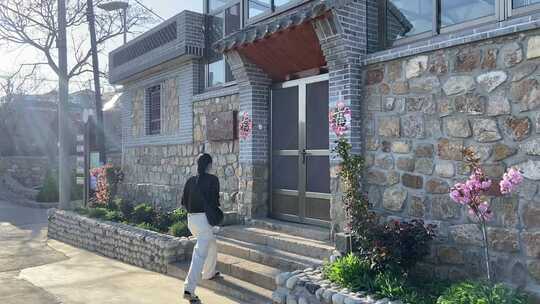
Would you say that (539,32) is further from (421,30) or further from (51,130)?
(51,130)

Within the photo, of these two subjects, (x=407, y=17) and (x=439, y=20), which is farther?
(x=407, y=17)

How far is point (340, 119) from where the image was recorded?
242 inches

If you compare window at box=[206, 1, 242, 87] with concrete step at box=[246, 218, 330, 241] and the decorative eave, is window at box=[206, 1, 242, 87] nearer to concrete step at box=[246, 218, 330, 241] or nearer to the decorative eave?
the decorative eave

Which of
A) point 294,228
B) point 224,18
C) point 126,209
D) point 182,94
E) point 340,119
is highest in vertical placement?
point 224,18

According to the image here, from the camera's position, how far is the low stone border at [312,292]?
4578mm

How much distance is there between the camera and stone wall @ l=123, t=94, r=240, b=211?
345 inches

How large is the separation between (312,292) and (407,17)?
3494 millimetres

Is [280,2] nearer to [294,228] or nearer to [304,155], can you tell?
[304,155]

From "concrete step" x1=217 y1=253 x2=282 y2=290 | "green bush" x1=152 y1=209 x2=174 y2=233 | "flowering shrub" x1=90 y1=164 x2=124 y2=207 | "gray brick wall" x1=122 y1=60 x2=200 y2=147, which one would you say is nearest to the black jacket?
"concrete step" x1=217 y1=253 x2=282 y2=290

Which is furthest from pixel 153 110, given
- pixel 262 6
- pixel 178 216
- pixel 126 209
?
pixel 262 6

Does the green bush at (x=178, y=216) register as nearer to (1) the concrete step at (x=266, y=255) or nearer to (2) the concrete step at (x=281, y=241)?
(2) the concrete step at (x=281, y=241)

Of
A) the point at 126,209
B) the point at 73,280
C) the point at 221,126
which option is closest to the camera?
the point at 73,280

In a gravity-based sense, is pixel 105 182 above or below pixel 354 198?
below

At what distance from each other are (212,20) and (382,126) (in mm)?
5616
